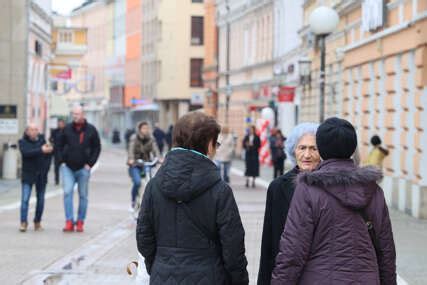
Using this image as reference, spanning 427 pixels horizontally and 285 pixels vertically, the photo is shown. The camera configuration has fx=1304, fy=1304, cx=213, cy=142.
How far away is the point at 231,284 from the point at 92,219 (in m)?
14.0

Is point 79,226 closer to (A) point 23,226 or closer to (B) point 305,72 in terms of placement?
(A) point 23,226

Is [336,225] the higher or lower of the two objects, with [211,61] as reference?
lower

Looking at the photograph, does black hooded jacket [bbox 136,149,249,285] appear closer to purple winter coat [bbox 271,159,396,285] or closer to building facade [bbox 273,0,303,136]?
purple winter coat [bbox 271,159,396,285]

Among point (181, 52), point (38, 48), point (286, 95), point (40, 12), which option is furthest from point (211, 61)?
point (286, 95)

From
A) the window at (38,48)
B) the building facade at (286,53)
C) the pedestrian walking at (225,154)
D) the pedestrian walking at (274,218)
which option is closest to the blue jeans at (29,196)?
the pedestrian walking at (274,218)

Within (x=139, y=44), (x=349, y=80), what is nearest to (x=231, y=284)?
(x=349, y=80)

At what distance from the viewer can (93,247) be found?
1558 cm

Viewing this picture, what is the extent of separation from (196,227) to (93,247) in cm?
930

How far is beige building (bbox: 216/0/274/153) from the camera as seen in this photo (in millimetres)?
57531

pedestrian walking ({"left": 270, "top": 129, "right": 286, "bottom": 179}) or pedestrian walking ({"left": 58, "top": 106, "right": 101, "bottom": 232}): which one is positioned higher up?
pedestrian walking ({"left": 58, "top": 106, "right": 101, "bottom": 232})

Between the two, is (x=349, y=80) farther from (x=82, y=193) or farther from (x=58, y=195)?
(x=82, y=193)

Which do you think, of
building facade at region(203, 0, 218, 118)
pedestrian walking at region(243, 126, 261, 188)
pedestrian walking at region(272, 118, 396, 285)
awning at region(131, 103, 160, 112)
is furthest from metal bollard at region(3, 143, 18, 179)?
awning at region(131, 103, 160, 112)

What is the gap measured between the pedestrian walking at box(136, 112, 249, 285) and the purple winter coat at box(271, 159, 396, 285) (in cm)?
42

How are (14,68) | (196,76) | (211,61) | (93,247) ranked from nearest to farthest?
(93,247) → (14,68) → (211,61) → (196,76)
